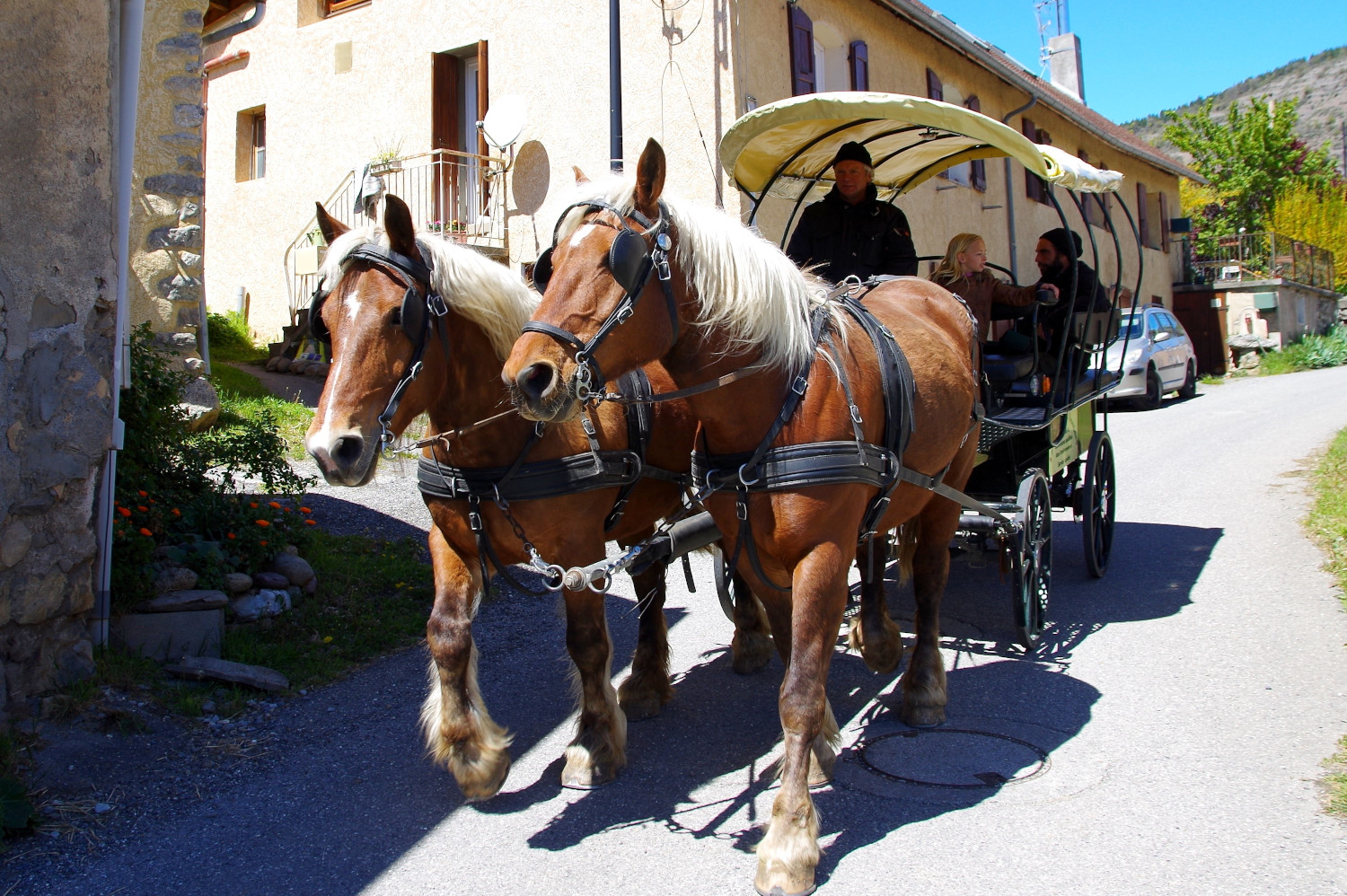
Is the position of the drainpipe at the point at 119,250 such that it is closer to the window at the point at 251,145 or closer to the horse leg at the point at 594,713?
the horse leg at the point at 594,713

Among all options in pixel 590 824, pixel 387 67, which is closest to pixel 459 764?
pixel 590 824

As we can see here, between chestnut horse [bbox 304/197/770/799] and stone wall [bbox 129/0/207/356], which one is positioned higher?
stone wall [bbox 129/0/207/356]

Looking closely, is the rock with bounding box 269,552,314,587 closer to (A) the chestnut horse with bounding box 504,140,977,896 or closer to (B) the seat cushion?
(A) the chestnut horse with bounding box 504,140,977,896

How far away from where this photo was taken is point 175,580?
4719 millimetres

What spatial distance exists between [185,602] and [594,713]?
2.23m

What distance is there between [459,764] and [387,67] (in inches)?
495

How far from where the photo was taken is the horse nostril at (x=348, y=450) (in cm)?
287

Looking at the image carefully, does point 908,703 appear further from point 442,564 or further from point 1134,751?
point 442,564

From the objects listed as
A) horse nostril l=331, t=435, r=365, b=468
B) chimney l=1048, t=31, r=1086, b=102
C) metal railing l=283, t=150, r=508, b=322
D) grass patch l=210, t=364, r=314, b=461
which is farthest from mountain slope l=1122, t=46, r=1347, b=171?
horse nostril l=331, t=435, r=365, b=468

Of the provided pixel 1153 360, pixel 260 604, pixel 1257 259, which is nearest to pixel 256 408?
pixel 260 604

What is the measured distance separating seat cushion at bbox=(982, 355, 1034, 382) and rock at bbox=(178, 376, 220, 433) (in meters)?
6.12

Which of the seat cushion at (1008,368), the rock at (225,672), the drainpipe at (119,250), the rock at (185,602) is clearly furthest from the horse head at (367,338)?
the seat cushion at (1008,368)

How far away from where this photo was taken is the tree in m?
32.0

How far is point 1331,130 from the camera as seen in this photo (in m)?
83.8
